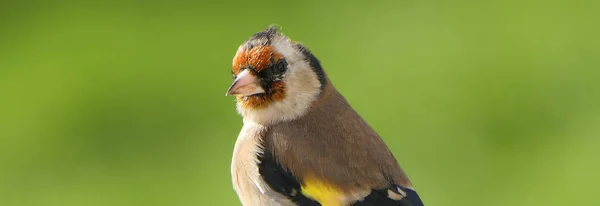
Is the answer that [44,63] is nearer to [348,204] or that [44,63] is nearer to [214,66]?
[214,66]

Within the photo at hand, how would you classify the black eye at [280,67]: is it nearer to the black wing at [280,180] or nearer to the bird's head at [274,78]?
the bird's head at [274,78]

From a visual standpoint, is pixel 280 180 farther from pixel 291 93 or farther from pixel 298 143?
pixel 291 93

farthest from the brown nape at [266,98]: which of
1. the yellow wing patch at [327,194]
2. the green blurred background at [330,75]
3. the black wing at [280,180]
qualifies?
the green blurred background at [330,75]

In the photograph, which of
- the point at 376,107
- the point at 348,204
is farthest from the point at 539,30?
the point at 348,204

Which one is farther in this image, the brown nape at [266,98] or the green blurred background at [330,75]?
the green blurred background at [330,75]

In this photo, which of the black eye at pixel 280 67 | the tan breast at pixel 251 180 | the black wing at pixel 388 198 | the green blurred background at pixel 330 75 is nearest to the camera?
the black wing at pixel 388 198

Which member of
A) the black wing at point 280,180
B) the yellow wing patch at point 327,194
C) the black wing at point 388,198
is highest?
the black wing at point 280,180
